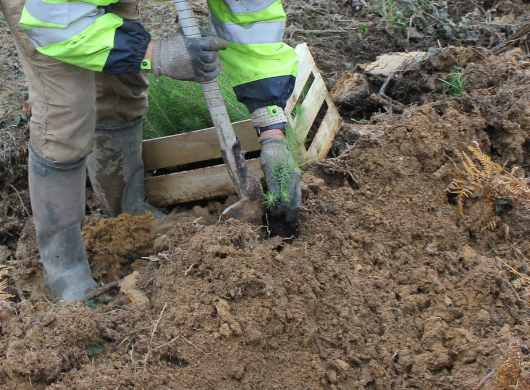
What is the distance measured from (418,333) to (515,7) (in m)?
3.85

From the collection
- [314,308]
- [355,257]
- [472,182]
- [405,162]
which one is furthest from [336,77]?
[314,308]

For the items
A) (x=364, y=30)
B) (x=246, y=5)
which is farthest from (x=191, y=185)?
(x=364, y=30)

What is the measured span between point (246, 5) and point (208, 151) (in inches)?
37.4

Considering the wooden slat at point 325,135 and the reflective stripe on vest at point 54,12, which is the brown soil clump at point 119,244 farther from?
the reflective stripe on vest at point 54,12

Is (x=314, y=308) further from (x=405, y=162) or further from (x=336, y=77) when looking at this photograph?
(x=336, y=77)

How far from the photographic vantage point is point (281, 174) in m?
2.26

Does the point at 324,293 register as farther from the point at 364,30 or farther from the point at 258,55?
the point at 364,30

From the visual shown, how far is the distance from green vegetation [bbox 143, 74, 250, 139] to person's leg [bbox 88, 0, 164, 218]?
24 cm

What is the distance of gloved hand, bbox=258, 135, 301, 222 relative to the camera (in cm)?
226

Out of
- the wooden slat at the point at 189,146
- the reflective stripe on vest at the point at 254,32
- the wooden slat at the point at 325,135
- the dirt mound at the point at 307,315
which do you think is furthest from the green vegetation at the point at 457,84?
the reflective stripe on vest at the point at 254,32

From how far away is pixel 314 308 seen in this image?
196cm

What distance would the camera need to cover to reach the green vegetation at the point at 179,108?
9.58 ft

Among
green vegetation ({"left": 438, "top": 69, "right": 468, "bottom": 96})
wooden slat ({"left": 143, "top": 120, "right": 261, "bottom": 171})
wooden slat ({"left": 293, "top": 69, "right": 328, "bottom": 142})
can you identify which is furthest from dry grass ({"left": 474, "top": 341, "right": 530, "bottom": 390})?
green vegetation ({"left": 438, "top": 69, "right": 468, "bottom": 96})

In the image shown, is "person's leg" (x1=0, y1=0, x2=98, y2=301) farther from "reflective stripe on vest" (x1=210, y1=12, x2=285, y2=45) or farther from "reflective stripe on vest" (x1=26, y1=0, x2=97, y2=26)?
"reflective stripe on vest" (x1=210, y1=12, x2=285, y2=45)
